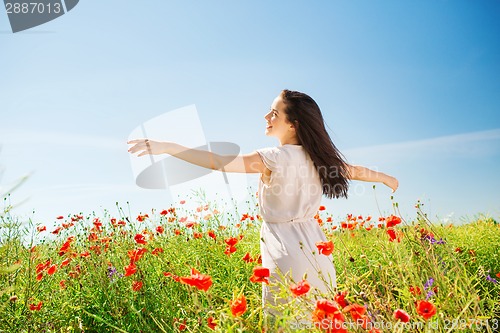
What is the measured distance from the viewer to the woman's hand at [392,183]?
3410 mm

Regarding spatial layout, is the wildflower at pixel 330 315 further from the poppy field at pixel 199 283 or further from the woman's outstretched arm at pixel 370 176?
the woman's outstretched arm at pixel 370 176

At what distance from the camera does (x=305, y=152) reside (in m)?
2.92

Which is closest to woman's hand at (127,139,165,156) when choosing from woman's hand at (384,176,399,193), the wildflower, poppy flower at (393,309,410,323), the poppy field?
the poppy field

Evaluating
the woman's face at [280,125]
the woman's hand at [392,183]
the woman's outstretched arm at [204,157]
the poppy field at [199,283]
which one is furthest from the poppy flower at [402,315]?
the woman's hand at [392,183]

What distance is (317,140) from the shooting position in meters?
2.96

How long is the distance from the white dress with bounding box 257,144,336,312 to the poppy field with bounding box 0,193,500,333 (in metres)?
0.12

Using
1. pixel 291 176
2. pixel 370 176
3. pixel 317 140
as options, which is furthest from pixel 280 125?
pixel 370 176

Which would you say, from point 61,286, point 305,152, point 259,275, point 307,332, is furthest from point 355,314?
point 61,286

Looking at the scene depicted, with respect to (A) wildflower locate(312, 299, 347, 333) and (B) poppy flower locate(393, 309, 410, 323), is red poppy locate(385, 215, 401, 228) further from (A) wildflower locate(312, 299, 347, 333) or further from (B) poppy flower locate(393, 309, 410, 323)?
(A) wildflower locate(312, 299, 347, 333)

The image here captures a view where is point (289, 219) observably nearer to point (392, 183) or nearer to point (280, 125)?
point (280, 125)

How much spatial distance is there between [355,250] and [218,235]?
1.91 meters

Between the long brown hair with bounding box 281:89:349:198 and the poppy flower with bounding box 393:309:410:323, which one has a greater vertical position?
the long brown hair with bounding box 281:89:349:198

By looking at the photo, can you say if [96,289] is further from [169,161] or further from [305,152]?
[305,152]

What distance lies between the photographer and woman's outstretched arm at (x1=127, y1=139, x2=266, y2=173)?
89.9 inches
